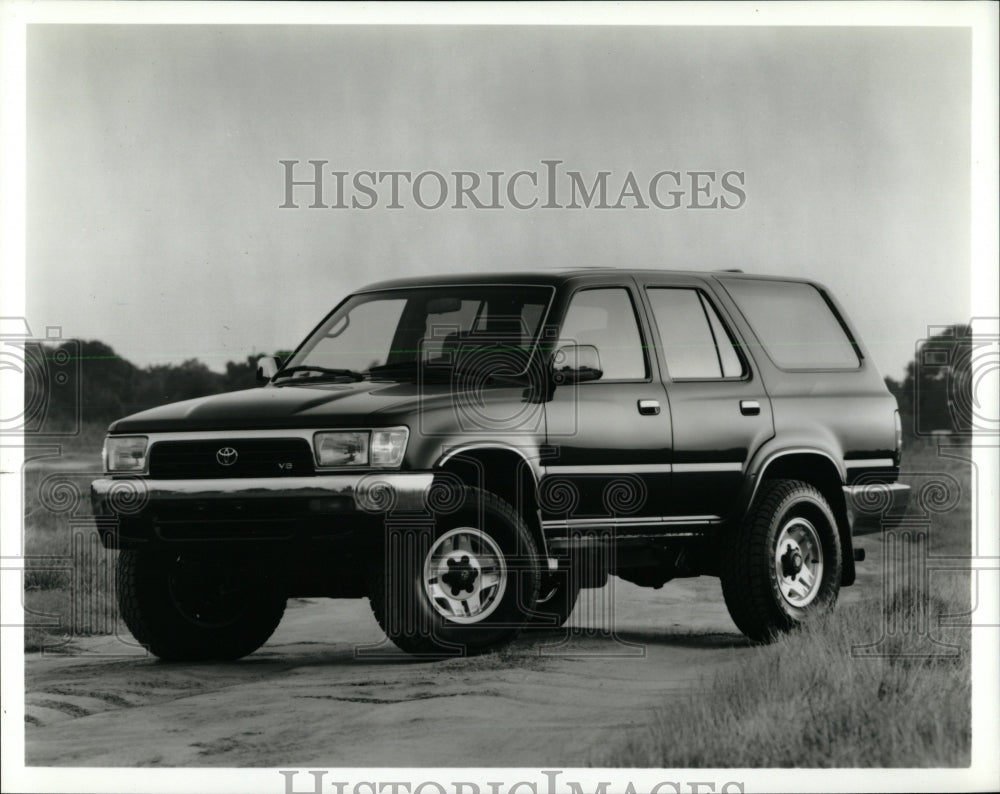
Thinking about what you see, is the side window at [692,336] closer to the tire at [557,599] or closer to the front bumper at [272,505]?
the tire at [557,599]

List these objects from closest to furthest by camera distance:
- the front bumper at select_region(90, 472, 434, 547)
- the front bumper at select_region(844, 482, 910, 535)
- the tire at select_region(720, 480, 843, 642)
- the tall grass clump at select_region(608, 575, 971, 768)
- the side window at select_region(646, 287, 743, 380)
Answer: the tall grass clump at select_region(608, 575, 971, 768), the front bumper at select_region(90, 472, 434, 547), the side window at select_region(646, 287, 743, 380), the tire at select_region(720, 480, 843, 642), the front bumper at select_region(844, 482, 910, 535)

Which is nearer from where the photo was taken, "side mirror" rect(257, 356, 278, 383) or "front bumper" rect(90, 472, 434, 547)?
"front bumper" rect(90, 472, 434, 547)

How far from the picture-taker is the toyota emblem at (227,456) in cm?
838

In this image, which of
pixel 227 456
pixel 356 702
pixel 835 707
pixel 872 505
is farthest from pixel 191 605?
pixel 872 505

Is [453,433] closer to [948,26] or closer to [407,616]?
[407,616]

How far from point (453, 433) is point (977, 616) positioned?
3.20m

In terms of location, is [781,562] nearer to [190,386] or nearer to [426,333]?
[426,333]

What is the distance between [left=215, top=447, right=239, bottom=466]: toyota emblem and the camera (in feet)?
27.5

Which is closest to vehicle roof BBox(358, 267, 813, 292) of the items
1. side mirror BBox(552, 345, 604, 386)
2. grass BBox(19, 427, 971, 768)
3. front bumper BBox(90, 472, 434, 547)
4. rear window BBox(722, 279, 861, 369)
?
side mirror BBox(552, 345, 604, 386)

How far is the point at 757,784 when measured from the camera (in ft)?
25.4

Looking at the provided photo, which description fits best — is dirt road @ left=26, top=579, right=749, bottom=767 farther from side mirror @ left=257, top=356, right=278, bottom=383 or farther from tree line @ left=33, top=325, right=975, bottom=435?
side mirror @ left=257, top=356, right=278, bottom=383

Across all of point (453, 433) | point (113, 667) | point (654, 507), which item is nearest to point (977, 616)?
point (654, 507)

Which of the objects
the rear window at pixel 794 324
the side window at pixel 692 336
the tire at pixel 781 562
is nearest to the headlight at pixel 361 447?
the side window at pixel 692 336

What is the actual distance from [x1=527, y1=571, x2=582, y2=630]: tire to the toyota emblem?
1.83m
